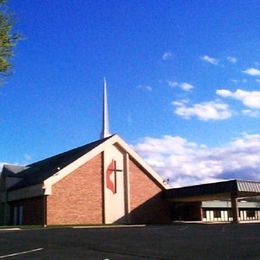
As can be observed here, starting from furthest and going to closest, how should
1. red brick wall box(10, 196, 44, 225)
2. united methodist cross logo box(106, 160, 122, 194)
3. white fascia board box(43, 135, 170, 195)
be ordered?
1. united methodist cross logo box(106, 160, 122, 194)
2. red brick wall box(10, 196, 44, 225)
3. white fascia board box(43, 135, 170, 195)

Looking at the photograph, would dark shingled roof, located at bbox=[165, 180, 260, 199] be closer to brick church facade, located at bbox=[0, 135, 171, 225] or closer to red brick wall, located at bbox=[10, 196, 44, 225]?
brick church facade, located at bbox=[0, 135, 171, 225]

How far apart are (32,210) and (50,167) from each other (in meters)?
5.26

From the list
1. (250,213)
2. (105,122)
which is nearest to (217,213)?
(250,213)

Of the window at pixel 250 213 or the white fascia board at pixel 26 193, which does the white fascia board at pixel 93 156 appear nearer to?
the white fascia board at pixel 26 193

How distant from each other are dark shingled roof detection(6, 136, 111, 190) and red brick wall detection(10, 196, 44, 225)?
153cm

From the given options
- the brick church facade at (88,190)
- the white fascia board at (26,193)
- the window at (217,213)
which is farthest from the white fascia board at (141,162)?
the window at (217,213)

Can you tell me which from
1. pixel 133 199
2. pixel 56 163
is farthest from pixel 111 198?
pixel 56 163

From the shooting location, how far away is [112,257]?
12.4m

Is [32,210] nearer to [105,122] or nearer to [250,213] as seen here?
[105,122]

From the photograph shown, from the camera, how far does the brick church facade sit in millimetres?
41406

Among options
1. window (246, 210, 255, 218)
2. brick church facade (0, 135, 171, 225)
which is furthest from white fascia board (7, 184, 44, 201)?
window (246, 210, 255, 218)

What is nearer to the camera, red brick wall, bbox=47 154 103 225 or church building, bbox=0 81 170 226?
red brick wall, bbox=47 154 103 225

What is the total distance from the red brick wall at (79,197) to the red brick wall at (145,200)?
4.22 m

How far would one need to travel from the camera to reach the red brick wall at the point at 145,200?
47250mm
